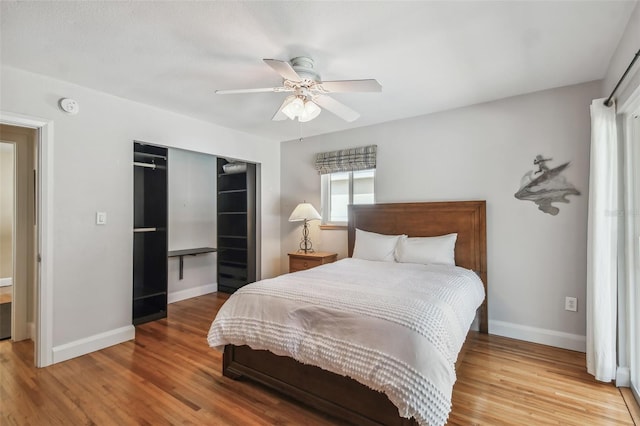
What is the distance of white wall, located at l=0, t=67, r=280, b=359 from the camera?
262 cm

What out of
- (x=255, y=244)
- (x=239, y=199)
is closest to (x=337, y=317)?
(x=255, y=244)

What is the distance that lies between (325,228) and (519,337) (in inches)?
102

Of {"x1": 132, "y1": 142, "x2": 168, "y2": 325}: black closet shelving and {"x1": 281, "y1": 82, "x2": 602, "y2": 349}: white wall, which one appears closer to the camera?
{"x1": 281, "y1": 82, "x2": 602, "y2": 349}: white wall

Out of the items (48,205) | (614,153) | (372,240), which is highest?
(614,153)

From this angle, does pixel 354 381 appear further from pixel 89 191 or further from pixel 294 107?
pixel 89 191

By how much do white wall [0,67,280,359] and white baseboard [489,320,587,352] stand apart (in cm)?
381

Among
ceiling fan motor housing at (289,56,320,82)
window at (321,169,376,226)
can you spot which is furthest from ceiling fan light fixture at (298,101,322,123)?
window at (321,169,376,226)

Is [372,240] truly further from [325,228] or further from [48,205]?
[48,205]

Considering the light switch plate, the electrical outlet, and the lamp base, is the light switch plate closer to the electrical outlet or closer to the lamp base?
the lamp base

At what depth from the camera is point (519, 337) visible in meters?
3.04

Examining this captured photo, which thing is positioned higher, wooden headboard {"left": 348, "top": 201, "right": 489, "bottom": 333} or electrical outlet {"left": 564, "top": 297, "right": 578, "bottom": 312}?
wooden headboard {"left": 348, "top": 201, "right": 489, "bottom": 333}

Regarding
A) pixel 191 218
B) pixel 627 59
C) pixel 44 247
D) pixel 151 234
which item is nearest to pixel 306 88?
pixel 627 59

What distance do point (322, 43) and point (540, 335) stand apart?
3.25m

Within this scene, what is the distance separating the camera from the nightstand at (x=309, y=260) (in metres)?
4.03
